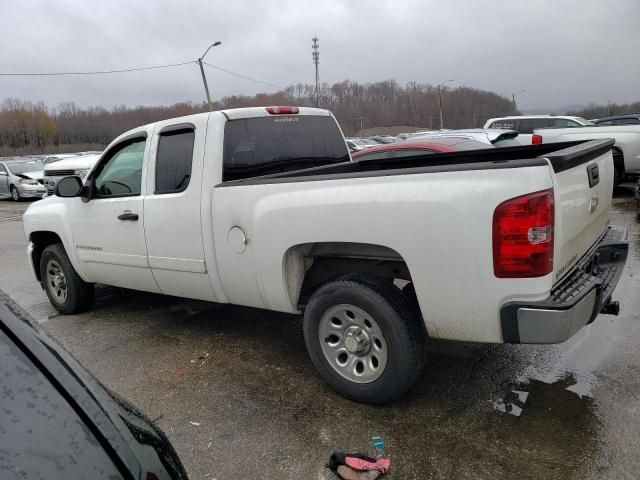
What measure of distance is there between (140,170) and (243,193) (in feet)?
4.56

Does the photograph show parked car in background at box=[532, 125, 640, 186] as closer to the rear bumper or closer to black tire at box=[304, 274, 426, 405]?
the rear bumper

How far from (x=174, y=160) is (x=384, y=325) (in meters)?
2.25

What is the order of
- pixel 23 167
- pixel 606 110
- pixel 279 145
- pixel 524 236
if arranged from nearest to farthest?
pixel 524 236
pixel 279 145
pixel 23 167
pixel 606 110

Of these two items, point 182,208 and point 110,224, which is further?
point 110,224

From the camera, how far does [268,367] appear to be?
12.9ft

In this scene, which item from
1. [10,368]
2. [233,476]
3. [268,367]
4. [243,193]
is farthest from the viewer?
[268,367]

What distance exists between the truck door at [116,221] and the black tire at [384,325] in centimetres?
191

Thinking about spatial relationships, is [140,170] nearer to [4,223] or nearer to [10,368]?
[10,368]

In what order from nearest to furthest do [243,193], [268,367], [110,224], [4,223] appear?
1. [243,193]
2. [268,367]
3. [110,224]
4. [4,223]

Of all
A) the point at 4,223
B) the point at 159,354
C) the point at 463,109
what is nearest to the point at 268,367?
the point at 159,354

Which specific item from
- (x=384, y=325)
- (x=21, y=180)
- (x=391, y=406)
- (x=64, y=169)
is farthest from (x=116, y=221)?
(x=21, y=180)

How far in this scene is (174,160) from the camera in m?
4.14

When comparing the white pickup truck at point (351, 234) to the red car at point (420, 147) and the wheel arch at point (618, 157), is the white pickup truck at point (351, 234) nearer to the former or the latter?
the red car at point (420, 147)

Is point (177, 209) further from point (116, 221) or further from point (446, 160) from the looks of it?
point (446, 160)
